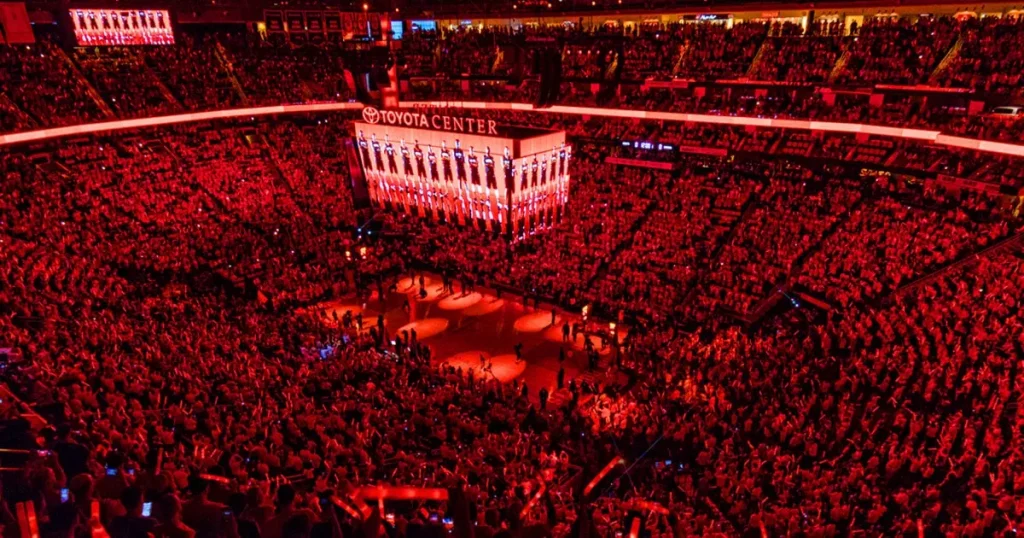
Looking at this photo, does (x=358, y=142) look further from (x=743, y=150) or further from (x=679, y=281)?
(x=743, y=150)

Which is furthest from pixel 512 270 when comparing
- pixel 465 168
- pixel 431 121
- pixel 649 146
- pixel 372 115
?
pixel 649 146

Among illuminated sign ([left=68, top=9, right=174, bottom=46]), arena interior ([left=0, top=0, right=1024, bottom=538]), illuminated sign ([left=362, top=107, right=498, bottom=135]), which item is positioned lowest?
arena interior ([left=0, top=0, right=1024, bottom=538])

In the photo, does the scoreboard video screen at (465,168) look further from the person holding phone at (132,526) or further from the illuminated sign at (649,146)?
the person holding phone at (132,526)

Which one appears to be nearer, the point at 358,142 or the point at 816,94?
the point at 358,142

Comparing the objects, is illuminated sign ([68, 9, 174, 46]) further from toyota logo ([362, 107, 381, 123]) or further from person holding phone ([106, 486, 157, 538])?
person holding phone ([106, 486, 157, 538])

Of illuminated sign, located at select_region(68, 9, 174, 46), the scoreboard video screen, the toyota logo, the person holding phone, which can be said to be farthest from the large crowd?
the person holding phone

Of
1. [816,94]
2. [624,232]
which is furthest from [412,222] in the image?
[816,94]
